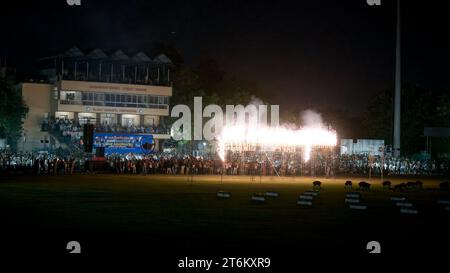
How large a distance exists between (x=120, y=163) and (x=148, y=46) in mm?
57107

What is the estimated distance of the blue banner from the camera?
69250 millimetres

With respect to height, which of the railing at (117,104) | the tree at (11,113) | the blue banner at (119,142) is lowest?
the blue banner at (119,142)

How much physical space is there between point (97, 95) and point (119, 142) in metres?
15.3

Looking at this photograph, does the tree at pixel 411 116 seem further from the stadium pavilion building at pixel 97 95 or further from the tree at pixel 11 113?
the tree at pixel 11 113

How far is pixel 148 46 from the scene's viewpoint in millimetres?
113750

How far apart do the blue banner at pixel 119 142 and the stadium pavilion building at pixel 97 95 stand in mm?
3907

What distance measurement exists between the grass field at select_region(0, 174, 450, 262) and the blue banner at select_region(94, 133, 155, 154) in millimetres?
34406

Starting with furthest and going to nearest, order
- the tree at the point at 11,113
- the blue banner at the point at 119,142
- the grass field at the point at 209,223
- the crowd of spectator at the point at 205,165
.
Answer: the tree at the point at 11,113, the blue banner at the point at 119,142, the crowd of spectator at the point at 205,165, the grass field at the point at 209,223

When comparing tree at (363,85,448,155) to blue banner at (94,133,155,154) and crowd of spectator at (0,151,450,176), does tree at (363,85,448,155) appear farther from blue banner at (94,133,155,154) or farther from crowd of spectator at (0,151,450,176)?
blue banner at (94,133,155,154)

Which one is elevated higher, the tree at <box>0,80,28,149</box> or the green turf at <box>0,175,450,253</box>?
the tree at <box>0,80,28,149</box>

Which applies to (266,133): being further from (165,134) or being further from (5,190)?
(165,134)

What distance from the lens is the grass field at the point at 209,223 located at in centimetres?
1759

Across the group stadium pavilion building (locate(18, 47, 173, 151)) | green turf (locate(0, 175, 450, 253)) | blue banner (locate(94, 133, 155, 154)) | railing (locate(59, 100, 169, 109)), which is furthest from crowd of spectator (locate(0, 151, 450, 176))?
green turf (locate(0, 175, 450, 253))

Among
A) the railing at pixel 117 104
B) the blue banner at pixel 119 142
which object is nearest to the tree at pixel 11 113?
the railing at pixel 117 104
